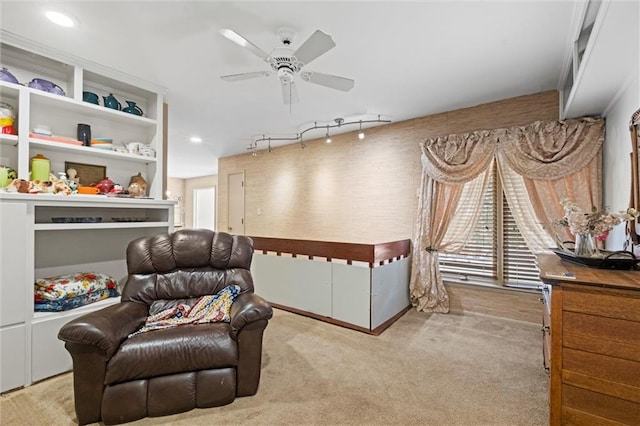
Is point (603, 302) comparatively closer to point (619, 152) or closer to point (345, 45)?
point (619, 152)

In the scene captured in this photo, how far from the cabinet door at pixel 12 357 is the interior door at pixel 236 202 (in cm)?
414

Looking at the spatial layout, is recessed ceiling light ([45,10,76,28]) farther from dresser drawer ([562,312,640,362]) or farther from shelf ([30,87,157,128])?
dresser drawer ([562,312,640,362])

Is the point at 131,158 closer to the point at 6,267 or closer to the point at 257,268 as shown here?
the point at 6,267

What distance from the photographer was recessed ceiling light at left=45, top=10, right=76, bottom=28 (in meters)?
1.94

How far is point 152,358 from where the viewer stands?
1.72m

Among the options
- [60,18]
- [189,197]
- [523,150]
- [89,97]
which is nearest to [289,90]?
[60,18]

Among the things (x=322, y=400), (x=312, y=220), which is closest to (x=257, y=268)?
(x=312, y=220)

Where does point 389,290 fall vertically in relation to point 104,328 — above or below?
below

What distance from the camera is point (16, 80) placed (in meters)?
2.29

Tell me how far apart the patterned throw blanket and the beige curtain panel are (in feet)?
8.03

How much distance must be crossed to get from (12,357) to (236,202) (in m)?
4.40

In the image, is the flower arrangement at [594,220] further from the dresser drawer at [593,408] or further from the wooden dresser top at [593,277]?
the dresser drawer at [593,408]

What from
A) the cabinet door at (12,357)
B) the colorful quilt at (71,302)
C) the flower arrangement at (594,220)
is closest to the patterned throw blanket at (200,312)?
the colorful quilt at (71,302)

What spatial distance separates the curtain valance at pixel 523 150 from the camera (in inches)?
107
